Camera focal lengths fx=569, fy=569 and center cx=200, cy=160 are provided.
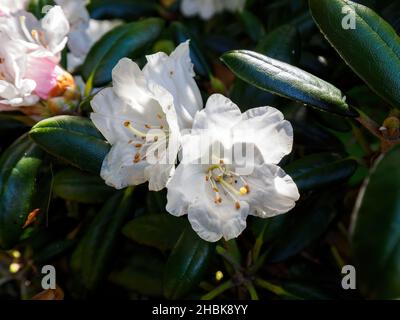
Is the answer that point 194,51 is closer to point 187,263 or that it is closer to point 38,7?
point 38,7

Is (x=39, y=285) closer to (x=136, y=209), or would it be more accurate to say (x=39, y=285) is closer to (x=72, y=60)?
(x=136, y=209)

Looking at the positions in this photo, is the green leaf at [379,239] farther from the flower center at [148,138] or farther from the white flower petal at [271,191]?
the flower center at [148,138]

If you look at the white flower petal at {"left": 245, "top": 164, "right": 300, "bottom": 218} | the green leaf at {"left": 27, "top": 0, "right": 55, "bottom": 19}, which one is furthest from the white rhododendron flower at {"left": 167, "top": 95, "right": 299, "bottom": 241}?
the green leaf at {"left": 27, "top": 0, "right": 55, "bottom": 19}

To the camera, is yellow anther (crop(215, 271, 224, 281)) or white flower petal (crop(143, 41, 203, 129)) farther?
yellow anther (crop(215, 271, 224, 281))

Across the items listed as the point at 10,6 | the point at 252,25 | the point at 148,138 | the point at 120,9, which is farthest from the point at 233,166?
the point at 120,9

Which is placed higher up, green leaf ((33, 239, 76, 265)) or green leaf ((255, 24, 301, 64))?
green leaf ((255, 24, 301, 64))

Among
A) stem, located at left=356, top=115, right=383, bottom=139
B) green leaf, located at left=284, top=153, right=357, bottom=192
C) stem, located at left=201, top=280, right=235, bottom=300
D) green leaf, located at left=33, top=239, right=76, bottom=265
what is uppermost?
stem, located at left=356, top=115, right=383, bottom=139

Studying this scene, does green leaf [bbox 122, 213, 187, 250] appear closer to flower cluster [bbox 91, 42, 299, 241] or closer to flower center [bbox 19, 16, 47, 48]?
flower cluster [bbox 91, 42, 299, 241]
